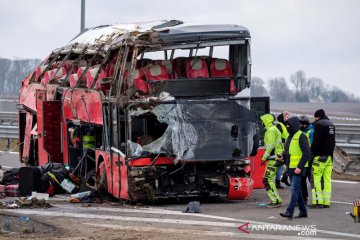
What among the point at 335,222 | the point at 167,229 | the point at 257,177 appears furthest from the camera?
the point at 257,177

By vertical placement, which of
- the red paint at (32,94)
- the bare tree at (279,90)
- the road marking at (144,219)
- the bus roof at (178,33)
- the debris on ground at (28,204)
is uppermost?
the bare tree at (279,90)

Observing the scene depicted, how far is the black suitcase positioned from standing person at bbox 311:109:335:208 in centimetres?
502

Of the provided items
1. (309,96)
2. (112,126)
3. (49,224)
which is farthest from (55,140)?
(309,96)

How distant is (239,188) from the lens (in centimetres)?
1675

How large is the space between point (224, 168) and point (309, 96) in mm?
104605

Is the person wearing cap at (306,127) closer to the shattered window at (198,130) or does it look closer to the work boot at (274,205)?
the shattered window at (198,130)

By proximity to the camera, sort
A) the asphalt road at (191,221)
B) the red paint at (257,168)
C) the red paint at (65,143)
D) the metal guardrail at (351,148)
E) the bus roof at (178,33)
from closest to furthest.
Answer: the asphalt road at (191,221) → the bus roof at (178,33) → the red paint at (257,168) → the red paint at (65,143) → the metal guardrail at (351,148)

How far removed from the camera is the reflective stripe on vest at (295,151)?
48.6 feet

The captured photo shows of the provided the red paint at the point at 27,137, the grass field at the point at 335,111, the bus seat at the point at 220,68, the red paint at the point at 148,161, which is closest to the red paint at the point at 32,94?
the red paint at the point at 27,137

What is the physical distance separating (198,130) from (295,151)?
216 cm

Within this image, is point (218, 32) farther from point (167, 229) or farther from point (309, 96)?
point (309, 96)

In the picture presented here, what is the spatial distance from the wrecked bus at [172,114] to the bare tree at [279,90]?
10197 cm

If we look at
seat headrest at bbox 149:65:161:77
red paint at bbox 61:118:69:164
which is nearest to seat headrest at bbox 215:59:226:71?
seat headrest at bbox 149:65:161:77

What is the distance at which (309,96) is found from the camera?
120250mm
